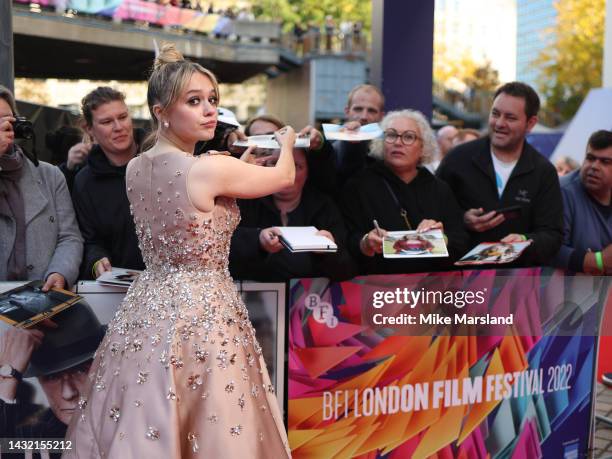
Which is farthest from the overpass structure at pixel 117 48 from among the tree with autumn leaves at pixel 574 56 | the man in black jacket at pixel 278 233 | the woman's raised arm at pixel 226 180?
the woman's raised arm at pixel 226 180

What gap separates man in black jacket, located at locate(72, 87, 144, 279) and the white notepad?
0.86m

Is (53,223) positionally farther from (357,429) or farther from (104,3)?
(104,3)

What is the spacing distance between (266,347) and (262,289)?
280 mm

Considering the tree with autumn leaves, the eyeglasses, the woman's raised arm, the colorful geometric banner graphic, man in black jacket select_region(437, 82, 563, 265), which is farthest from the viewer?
the tree with autumn leaves

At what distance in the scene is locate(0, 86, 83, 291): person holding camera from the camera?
3748mm

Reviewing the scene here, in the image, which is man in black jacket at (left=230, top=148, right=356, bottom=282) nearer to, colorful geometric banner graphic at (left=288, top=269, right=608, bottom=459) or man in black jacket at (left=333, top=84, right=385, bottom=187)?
colorful geometric banner graphic at (left=288, top=269, right=608, bottom=459)

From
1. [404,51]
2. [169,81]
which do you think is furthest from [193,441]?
[404,51]

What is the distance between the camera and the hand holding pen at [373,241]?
402 cm

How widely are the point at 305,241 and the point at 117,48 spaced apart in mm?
25731

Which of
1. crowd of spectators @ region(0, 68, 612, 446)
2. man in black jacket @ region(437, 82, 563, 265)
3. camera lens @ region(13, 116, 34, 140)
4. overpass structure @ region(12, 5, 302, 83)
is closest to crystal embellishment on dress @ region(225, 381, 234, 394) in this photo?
crowd of spectators @ region(0, 68, 612, 446)

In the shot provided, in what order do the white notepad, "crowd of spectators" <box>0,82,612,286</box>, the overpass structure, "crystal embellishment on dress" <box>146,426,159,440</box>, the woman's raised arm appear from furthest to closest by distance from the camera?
the overpass structure < "crowd of spectators" <box>0,82,612,286</box> < the white notepad < the woman's raised arm < "crystal embellishment on dress" <box>146,426,159,440</box>

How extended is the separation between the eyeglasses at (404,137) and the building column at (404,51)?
262 centimetres

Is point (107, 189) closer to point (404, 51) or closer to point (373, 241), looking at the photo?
point (373, 241)

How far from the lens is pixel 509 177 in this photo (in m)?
4.79
